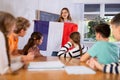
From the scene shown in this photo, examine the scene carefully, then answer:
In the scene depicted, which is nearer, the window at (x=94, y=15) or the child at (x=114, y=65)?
the child at (x=114, y=65)

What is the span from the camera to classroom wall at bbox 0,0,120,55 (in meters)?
3.83

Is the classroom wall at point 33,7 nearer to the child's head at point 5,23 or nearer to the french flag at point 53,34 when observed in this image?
the french flag at point 53,34

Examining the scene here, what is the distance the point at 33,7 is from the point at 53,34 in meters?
1.24

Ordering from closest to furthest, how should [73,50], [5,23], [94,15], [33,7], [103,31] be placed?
[5,23] → [103,31] → [73,50] → [33,7] → [94,15]

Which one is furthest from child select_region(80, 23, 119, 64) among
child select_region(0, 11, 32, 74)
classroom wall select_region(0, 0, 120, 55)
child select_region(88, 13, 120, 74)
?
classroom wall select_region(0, 0, 120, 55)

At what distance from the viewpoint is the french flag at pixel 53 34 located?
127 inches

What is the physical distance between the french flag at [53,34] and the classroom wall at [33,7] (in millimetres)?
812

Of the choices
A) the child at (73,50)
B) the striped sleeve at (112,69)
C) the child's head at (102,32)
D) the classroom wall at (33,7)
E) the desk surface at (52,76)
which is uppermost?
the classroom wall at (33,7)

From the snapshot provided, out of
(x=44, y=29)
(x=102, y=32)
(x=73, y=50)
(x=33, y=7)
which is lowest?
(x=73, y=50)

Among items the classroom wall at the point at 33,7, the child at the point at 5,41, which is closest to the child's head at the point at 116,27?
the child at the point at 5,41

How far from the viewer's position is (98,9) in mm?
5777

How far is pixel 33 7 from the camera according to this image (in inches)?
169

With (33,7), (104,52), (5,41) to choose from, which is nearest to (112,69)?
(104,52)

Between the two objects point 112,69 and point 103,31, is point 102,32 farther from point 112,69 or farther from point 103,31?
point 112,69
